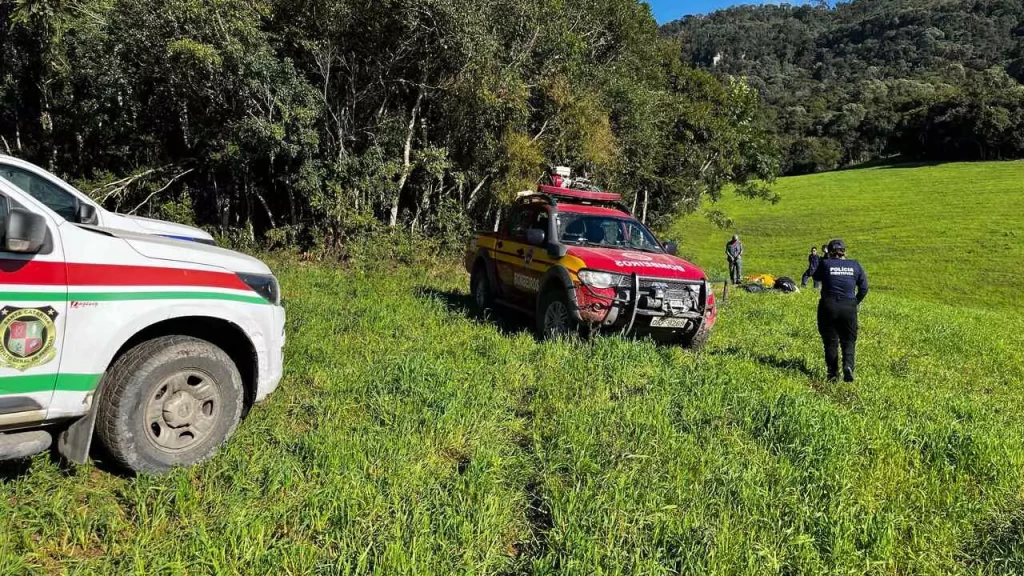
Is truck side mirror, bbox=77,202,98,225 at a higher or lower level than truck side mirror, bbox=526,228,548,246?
higher

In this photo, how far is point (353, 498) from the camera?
301 cm

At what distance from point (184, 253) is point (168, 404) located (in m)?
0.90

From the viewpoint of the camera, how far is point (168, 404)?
332cm

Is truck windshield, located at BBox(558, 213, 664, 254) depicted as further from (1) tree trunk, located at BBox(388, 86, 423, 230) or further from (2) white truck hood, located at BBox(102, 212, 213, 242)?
(1) tree trunk, located at BBox(388, 86, 423, 230)

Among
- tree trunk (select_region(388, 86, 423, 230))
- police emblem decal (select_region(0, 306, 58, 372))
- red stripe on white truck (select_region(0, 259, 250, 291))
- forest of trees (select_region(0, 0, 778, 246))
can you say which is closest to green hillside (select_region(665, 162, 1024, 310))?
forest of trees (select_region(0, 0, 778, 246))

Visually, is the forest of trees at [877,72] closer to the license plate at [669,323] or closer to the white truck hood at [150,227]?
the license plate at [669,323]

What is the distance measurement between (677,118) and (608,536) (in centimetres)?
2518

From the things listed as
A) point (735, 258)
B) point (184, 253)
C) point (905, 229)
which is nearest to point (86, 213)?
point (184, 253)

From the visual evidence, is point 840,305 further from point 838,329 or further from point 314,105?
point 314,105

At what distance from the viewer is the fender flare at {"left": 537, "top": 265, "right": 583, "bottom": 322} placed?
21.0ft

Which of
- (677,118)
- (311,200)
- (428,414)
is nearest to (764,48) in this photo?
(677,118)

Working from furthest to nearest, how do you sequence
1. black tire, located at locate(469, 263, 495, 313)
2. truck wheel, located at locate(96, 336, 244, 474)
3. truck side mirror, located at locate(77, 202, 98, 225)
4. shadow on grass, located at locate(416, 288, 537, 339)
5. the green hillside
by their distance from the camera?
the green hillside → black tire, located at locate(469, 263, 495, 313) → shadow on grass, located at locate(416, 288, 537, 339) → truck side mirror, located at locate(77, 202, 98, 225) → truck wheel, located at locate(96, 336, 244, 474)

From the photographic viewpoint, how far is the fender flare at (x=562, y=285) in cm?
641

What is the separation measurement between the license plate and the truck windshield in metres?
1.31
